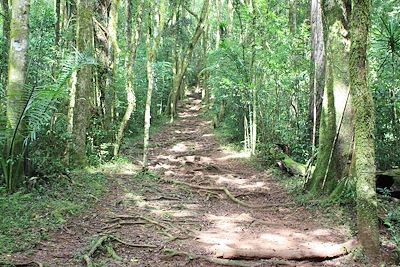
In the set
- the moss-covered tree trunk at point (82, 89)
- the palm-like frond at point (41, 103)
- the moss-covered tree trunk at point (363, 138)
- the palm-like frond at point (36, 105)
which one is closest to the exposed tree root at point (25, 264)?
the palm-like frond at point (36, 105)

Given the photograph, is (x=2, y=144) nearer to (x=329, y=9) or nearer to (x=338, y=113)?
(x=338, y=113)

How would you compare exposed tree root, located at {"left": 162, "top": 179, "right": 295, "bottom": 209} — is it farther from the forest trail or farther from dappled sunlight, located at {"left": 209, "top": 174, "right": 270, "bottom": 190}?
dappled sunlight, located at {"left": 209, "top": 174, "right": 270, "bottom": 190}

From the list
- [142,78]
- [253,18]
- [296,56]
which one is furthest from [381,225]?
[142,78]

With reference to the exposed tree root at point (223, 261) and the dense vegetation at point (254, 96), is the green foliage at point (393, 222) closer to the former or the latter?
the dense vegetation at point (254, 96)

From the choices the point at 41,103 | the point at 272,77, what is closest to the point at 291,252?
the point at 41,103

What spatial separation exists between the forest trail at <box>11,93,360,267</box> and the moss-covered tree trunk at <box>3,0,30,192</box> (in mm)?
1450

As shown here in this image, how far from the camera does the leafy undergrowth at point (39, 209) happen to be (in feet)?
18.6

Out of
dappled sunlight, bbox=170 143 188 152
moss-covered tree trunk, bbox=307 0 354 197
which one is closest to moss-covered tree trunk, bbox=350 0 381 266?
moss-covered tree trunk, bbox=307 0 354 197

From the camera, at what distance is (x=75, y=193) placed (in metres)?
8.18

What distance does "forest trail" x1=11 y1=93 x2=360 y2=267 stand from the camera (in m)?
5.70

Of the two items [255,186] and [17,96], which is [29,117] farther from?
[255,186]

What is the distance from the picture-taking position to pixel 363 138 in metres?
5.83

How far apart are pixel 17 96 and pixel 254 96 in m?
8.25

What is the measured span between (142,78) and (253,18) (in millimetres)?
8723
